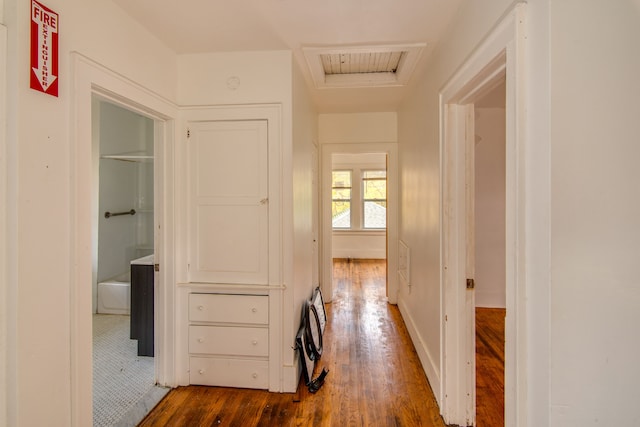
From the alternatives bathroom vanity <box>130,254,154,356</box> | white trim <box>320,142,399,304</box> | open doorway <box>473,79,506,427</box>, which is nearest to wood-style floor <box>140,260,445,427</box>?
bathroom vanity <box>130,254,154,356</box>

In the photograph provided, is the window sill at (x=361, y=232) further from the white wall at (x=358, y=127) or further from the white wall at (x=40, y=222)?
the white wall at (x=40, y=222)

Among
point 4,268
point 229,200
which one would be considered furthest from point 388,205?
point 4,268

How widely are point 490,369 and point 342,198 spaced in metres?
5.13

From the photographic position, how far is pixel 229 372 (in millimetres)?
2256

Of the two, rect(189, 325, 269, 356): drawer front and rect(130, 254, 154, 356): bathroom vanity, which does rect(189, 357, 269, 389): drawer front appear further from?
rect(130, 254, 154, 356): bathroom vanity

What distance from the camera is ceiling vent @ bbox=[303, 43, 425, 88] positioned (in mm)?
2145

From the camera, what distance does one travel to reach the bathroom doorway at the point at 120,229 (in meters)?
2.66

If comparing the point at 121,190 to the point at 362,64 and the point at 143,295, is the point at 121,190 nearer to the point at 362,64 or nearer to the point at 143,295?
the point at 143,295

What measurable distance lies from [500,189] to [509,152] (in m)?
3.12

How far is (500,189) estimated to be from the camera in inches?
150

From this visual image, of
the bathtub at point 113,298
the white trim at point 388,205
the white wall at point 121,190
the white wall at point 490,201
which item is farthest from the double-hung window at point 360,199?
the bathtub at point 113,298

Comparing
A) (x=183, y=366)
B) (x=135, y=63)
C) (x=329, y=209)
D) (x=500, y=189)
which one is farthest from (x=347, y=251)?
(x=135, y=63)

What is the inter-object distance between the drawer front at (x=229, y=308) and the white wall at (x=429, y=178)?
1.24 meters

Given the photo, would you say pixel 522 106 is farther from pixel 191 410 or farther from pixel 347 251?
pixel 347 251
